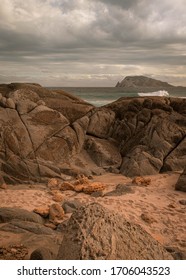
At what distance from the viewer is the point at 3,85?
697 inches

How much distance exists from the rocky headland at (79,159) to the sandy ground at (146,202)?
0.10ft

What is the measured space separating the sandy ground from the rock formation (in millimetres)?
1067

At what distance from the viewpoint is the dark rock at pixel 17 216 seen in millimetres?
8398

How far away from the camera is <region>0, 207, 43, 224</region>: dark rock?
8.40 meters

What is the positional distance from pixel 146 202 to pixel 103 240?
618 centimetres

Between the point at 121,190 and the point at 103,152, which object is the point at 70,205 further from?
the point at 103,152

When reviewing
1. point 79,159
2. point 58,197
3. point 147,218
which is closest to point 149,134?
point 79,159

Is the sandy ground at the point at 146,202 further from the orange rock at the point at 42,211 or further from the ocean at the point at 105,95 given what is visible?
the ocean at the point at 105,95

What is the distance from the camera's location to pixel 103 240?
4.31 metres

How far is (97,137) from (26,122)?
11.4 ft

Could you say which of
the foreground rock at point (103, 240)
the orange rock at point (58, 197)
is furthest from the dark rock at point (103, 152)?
the foreground rock at point (103, 240)
